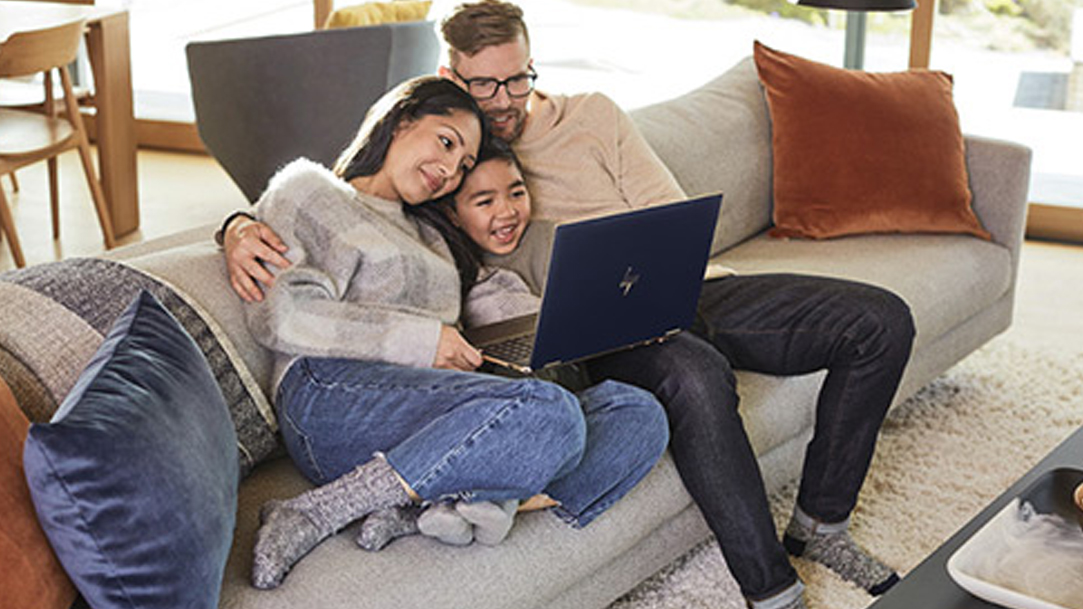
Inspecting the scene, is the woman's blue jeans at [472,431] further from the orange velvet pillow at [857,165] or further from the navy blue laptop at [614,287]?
the orange velvet pillow at [857,165]

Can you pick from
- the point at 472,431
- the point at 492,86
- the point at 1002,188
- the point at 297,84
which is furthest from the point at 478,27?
the point at 297,84

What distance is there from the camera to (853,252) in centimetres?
323

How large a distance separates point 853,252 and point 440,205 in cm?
117

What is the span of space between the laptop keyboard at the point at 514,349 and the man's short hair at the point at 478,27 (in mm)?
593

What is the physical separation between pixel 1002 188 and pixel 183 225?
2.74m

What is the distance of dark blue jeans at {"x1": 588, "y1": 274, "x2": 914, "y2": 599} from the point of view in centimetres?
230

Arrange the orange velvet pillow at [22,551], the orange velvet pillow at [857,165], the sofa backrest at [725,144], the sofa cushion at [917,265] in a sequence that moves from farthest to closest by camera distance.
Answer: the orange velvet pillow at [857,165] < the sofa backrest at [725,144] < the sofa cushion at [917,265] < the orange velvet pillow at [22,551]

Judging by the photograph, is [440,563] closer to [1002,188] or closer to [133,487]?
[133,487]

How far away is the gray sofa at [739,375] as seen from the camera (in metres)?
1.91

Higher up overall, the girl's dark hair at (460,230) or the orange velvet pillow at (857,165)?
the girl's dark hair at (460,230)

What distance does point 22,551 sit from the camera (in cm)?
158

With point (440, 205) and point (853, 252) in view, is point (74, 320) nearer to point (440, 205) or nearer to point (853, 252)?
point (440, 205)

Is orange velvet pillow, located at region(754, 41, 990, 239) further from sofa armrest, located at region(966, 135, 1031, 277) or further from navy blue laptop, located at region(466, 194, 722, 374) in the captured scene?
navy blue laptop, located at region(466, 194, 722, 374)

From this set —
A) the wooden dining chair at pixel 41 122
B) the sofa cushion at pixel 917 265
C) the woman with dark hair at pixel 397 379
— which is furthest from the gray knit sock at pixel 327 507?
the wooden dining chair at pixel 41 122
